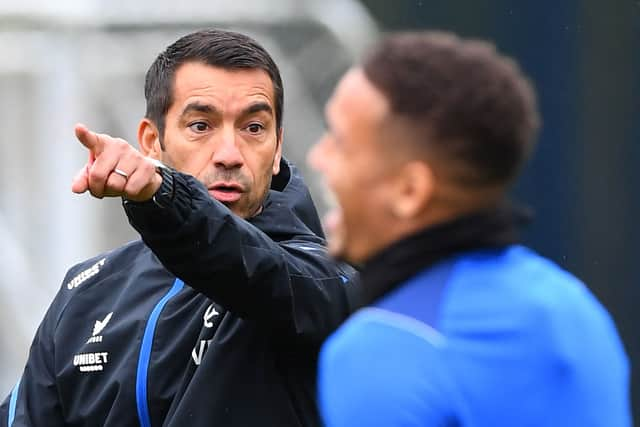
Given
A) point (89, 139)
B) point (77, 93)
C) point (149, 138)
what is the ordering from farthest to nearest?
point (77, 93) < point (149, 138) < point (89, 139)

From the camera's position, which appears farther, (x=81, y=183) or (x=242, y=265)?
(x=242, y=265)

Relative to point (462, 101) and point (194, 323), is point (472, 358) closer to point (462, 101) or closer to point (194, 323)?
point (462, 101)

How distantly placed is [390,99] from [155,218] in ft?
3.27

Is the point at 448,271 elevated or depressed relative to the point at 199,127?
elevated

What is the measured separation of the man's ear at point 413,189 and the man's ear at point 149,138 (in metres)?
1.79

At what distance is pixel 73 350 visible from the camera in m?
3.51

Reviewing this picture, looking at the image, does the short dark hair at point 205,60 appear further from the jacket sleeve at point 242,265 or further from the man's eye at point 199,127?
the jacket sleeve at point 242,265

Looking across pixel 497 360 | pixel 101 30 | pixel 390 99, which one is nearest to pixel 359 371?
pixel 497 360

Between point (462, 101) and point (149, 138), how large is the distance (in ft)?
6.27

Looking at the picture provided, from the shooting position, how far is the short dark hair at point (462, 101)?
6.30 ft

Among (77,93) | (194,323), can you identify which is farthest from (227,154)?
(77,93)

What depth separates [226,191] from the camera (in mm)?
3443

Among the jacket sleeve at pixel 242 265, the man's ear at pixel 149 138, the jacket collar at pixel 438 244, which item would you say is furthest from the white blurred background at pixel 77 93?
the jacket collar at pixel 438 244

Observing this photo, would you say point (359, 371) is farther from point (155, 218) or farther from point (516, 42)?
point (516, 42)
